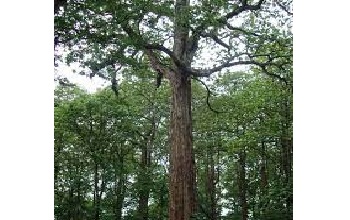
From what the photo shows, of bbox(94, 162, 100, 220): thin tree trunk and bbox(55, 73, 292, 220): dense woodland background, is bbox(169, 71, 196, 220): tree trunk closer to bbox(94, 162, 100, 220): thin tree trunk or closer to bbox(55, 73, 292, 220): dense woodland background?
bbox(55, 73, 292, 220): dense woodland background

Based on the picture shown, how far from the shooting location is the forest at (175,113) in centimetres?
409

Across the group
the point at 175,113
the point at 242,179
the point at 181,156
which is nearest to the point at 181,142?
the point at 181,156

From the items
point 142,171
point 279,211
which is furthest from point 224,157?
point 279,211

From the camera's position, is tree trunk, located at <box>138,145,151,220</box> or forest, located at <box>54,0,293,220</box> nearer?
forest, located at <box>54,0,293,220</box>

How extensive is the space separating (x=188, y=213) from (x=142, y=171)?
3147 millimetres

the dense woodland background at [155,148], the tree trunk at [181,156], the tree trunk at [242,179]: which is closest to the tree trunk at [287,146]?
the dense woodland background at [155,148]

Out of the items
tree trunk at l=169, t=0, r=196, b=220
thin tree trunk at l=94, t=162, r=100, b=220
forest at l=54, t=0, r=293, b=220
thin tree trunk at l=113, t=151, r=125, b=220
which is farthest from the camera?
thin tree trunk at l=113, t=151, r=125, b=220

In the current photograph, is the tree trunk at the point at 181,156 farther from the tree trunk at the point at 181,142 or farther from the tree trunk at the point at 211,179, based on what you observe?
the tree trunk at the point at 211,179

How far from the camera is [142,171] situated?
25.9 feet

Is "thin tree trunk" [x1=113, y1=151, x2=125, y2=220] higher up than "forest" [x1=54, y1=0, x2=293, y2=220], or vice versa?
"forest" [x1=54, y1=0, x2=293, y2=220]

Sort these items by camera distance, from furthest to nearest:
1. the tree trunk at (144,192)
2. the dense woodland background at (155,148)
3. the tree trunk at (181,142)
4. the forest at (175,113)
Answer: the tree trunk at (144,192) < the dense woodland background at (155,148) < the tree trunk at (181,142) < the forest at (175,113)

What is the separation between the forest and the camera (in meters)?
4.09

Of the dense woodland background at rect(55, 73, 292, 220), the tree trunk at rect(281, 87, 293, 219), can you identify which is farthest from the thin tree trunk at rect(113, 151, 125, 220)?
the tree trunk at rect(281, 87, 293, 219)
